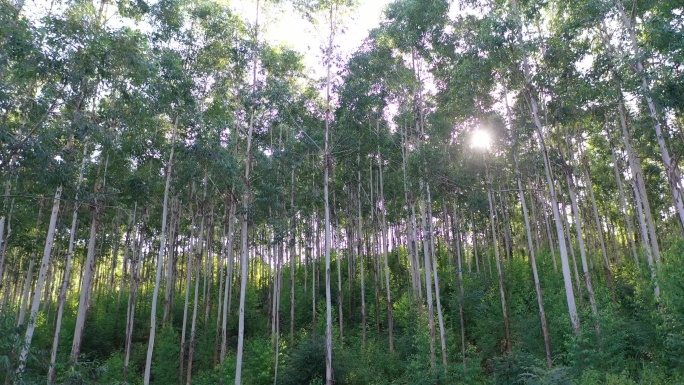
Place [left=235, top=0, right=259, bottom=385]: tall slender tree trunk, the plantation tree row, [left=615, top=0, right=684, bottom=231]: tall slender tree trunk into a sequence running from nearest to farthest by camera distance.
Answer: the plantation tree row, [left=615, top=0, right=684, bottom=231]: tall slender tree trunk, [left=235, top=0, right=259, bottom=385]: tall slender tree trunk

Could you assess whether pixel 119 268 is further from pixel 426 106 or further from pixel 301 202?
pixel 426 106

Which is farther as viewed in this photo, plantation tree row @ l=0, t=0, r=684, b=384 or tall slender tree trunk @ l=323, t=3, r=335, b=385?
tall slender tree trunk @ l=323, t=3, r=335, b=385

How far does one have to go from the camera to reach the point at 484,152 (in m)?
18.4

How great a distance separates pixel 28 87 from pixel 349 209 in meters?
16.9

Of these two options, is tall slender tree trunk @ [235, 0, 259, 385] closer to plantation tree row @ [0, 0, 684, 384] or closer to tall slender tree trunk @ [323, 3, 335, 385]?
plantation tree row @ [0, 0, 684, 384]

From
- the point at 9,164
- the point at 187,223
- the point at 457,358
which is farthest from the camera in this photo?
the point at 187,223

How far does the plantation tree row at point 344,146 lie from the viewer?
1038cm

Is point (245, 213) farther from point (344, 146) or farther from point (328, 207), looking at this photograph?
point (344, 146)

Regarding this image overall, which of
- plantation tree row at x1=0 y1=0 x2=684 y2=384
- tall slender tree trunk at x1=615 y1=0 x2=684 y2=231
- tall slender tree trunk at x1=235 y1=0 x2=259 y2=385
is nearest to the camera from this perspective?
plantation tree row at x1=0 y1=0 x2=684 y2=384

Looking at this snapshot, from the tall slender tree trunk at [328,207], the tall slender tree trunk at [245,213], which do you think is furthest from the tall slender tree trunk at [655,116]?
the tall slender tree trunk at [245,213]

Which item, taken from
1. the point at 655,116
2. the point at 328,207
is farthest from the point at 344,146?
the point at 655,116

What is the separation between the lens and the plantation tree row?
10383mm

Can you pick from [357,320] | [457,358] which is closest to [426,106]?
[457,358]

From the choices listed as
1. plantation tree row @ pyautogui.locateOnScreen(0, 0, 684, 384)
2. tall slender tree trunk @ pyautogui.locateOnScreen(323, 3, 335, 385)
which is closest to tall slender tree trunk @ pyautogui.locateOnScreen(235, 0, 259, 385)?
plantation tree row @ pyautogui.locateOnScreen(0, 0, 684, 384)
